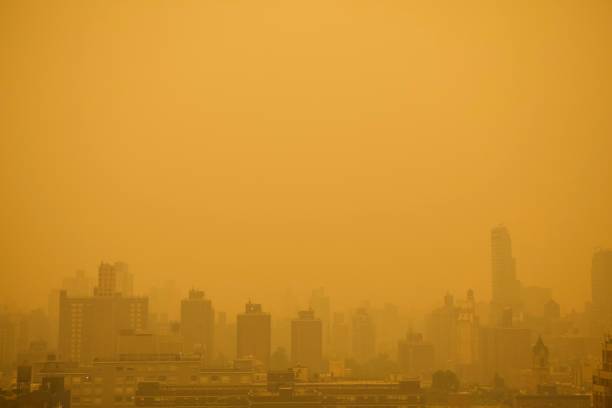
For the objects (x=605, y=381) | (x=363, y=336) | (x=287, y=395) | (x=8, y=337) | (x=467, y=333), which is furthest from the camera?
(x=363, y=336)

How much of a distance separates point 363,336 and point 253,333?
2.36 m

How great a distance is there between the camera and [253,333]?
1945 centimetres

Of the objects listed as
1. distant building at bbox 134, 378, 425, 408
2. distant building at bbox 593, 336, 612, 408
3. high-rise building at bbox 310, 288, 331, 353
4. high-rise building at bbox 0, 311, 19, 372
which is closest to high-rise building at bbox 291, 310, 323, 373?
high-rise building at bbox 310, 288, 331, 353

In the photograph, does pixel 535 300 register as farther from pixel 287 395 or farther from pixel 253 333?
pixel 287 395

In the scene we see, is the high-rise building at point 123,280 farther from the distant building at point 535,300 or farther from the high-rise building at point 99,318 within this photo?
the distant building at point 535,300

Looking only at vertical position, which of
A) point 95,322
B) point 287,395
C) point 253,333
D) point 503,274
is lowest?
point 287,395

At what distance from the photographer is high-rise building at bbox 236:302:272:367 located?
61.0ft

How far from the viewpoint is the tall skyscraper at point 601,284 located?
15016mm

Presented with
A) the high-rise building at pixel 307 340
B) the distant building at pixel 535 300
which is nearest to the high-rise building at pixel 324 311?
the high-rise building at pixel 307 340

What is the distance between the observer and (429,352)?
18.9 meters

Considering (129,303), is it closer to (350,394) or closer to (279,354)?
(279,354)

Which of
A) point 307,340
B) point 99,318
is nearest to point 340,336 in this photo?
point 307,340

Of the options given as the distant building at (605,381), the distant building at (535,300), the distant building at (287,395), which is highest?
the distant building at (535,300)

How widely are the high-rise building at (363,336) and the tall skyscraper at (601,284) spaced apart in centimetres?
501
